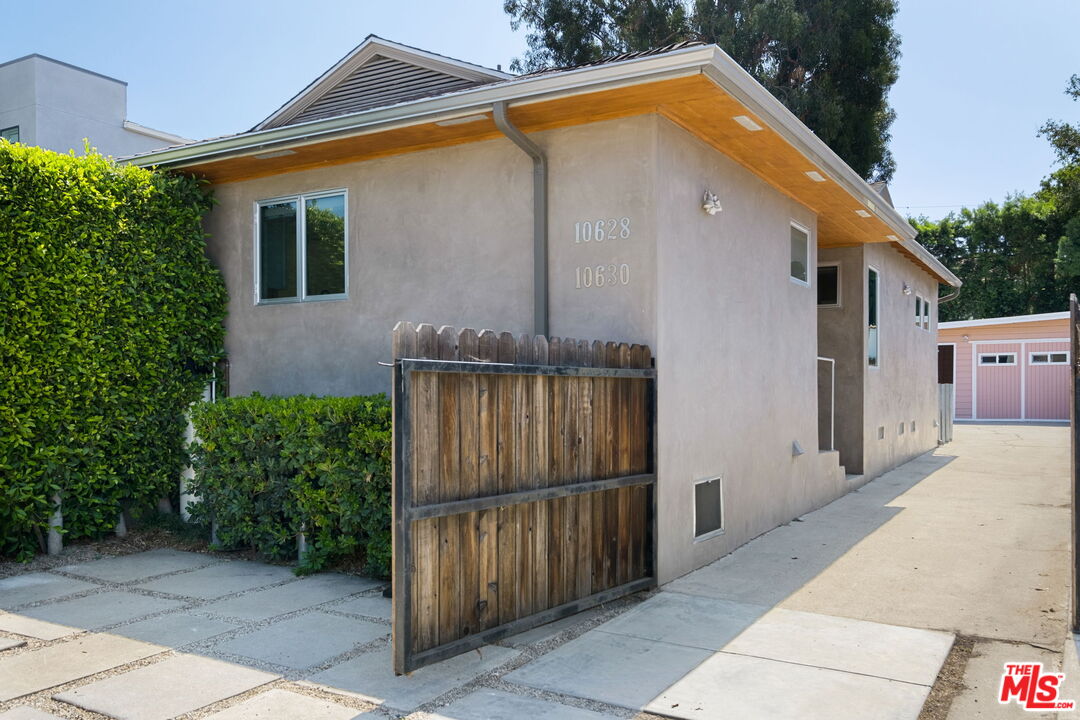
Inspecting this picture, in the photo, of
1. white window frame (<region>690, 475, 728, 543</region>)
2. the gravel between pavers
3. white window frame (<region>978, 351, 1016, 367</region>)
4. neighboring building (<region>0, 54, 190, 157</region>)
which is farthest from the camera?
white window frame (<region>978, 351, 1016, 367</region>)

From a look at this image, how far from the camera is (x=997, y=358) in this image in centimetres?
2372

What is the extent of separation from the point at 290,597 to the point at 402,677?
5.73 ft

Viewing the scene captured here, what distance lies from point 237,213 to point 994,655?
271 inches

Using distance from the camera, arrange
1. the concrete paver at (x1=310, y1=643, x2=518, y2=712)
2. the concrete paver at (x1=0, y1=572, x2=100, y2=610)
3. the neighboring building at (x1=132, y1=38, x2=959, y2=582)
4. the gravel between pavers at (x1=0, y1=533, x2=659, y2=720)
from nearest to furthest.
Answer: the gravel between pavers at (x1=0, y1=533, x2=659, y2=720), the concrete paver at (x1=310, y1=643, x2=518, y2=712), the concrete paver at (x1=0, y1=572, x2=100, y2=610), the neighboring building at (x1=132, y1=38, x2=959, y2=582)

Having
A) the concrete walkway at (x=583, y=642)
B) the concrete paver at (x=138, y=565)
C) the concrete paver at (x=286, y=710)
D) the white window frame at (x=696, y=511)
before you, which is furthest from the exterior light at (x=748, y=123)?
the concrete paver at (x=138, y=565)

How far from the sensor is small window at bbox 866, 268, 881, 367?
1127 cm

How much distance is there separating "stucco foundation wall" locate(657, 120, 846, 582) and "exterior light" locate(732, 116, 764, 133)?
409 millimetres

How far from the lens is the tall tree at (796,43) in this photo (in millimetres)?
20266

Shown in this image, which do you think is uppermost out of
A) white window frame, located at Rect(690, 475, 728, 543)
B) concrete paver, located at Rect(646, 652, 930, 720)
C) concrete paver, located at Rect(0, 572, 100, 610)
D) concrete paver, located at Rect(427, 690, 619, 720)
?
white window frame, located at Rect(690, 475, 728, 543)

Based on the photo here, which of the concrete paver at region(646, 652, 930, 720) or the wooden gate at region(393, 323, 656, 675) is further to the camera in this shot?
the wooden gate at region(393, 323, 656, 675)

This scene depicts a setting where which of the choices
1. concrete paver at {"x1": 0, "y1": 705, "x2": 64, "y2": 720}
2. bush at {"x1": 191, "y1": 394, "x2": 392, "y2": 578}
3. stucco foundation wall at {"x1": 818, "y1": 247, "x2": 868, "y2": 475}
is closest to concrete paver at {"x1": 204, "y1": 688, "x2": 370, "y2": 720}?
concrete paver at {"x1": 0, "y1": 705, "x2": 64, "y2": 720}

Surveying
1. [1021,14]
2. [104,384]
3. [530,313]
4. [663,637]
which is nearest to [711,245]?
A: [530,313]

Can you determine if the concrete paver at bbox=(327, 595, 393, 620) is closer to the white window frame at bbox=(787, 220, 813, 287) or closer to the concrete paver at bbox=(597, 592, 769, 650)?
the concrete paver at bbox=(597, 592, 769, 650)

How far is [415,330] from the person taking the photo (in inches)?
162
